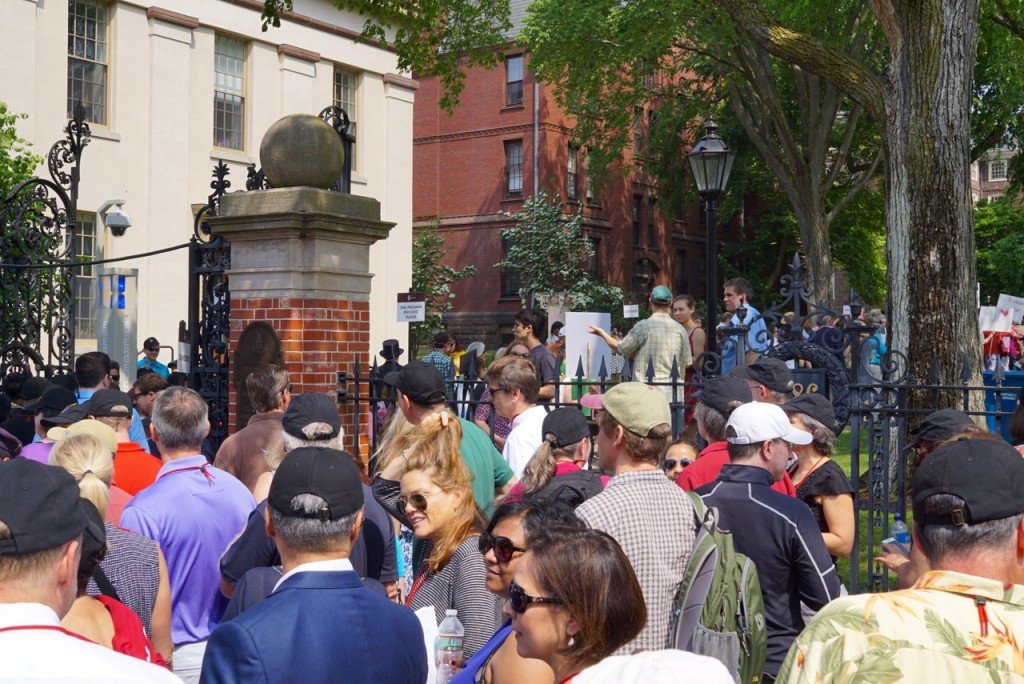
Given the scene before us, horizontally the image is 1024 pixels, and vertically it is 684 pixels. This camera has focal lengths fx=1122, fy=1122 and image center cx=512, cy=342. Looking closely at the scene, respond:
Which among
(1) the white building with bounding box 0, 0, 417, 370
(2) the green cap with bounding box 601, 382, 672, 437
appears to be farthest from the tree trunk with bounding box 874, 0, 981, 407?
(1) the white building with bounding box 0, 0, 417, 370

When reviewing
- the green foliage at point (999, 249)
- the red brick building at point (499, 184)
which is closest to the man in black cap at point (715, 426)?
the red brick building at point (499, 184)

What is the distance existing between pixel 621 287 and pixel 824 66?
3392cm

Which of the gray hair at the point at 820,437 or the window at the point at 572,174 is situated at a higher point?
the window at the point at 572,174

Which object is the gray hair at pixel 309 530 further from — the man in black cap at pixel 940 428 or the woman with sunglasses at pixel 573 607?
the man in black cap at pixel 940 428

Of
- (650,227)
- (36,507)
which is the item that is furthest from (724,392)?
(650,227)

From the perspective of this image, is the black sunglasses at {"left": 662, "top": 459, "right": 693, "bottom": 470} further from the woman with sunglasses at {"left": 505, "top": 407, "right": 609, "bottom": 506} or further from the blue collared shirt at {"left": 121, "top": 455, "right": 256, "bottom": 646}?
the blue collared shirt at {"left": 121, "top": 455, "right": 256, "bottom": 646}

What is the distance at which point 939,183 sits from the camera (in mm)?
9477

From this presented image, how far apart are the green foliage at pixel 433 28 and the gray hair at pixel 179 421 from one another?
24.2 feet

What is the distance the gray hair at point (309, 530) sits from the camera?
3158mm

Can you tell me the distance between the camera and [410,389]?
222 inches

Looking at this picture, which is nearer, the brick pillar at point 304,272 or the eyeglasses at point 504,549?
the eyeglasses at point 504,549

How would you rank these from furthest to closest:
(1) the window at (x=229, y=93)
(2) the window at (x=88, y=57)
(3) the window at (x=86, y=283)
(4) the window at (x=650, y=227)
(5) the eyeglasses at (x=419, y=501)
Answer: (4) the window at (x=650, y=227), (1) the window at (x=229, y=93), (2) the window at (x=88, y=57), (3) the window at (x=86, y=283), (5) the eyeglasses at (x=419, y=501)

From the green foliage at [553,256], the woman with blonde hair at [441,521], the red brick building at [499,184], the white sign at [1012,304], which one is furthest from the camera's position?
the red brick building at [499,184]

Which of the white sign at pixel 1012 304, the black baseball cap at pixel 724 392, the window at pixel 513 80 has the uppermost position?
the window at pixel 513 80
